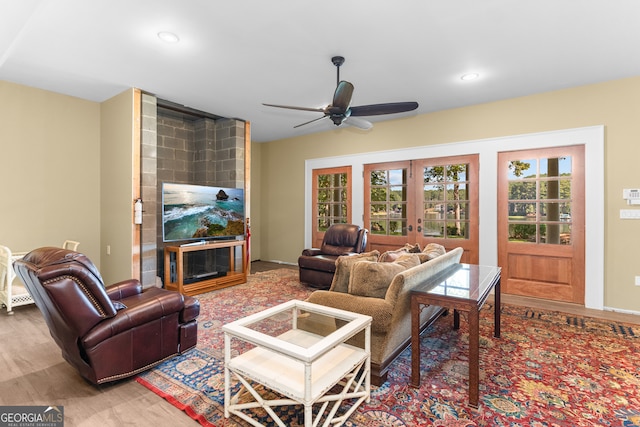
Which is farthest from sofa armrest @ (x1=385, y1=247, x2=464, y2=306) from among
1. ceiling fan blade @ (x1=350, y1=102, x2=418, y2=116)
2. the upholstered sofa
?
ceiling fan blade @ (x1=350, y1=102, x2=418, y2=116)

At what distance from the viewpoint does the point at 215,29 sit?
2.79m

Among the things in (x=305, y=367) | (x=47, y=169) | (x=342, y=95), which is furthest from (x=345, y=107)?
(x=47, y=169)

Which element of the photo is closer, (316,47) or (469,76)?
(316,47)

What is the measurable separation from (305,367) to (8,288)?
393 cm

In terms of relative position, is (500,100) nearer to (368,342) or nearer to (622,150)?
(622,150)

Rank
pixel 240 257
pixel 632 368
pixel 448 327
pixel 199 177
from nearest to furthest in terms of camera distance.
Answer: pixel 632 368
pixel 448 327
pixel 240 257
pixel 199 177

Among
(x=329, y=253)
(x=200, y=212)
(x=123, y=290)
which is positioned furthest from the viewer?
(x=329, y=253)

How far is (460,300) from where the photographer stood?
197 centimetres

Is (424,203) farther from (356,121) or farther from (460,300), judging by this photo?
(460,300)

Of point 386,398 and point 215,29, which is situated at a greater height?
point 215,29

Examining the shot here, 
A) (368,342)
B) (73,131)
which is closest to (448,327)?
(368,342)

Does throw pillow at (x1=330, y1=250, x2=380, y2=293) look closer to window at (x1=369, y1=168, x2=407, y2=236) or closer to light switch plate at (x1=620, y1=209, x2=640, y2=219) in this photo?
window at (x1=369, y1=168, x2=407, y2=236)

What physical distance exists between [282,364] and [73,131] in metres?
4.72

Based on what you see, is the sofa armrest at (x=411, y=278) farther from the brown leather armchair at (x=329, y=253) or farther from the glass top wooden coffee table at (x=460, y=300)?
the brown leather armchair at (x=329, y=253)
